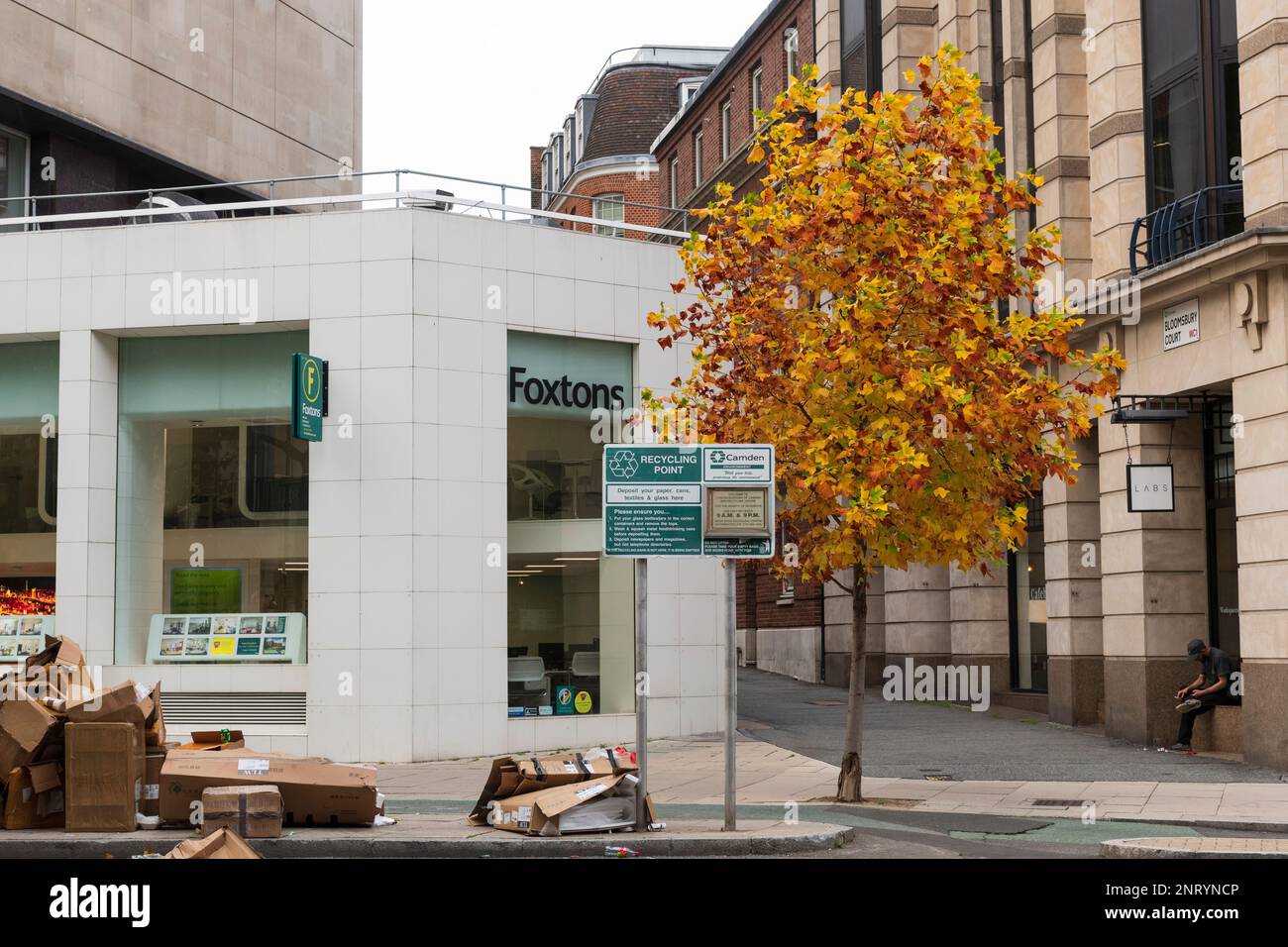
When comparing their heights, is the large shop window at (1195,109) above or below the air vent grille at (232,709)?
above

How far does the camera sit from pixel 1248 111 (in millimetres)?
18688

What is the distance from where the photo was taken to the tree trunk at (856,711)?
51.3 ft

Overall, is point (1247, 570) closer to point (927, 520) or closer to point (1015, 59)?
point (927, 520)

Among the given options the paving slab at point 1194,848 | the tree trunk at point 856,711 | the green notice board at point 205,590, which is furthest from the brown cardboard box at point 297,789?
the green notice board at point 205,590

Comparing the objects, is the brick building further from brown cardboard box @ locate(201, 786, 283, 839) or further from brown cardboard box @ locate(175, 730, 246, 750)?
brown cardboard box @ locate(201, 786, 283, 839)

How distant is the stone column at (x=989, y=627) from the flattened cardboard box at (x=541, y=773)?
15451mm

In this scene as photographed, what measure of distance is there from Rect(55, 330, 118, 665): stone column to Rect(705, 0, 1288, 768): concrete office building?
559 inches

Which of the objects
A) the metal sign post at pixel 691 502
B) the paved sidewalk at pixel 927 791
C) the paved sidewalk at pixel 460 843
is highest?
the metal sign post at pixel 691 502

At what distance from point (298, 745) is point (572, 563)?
471cm

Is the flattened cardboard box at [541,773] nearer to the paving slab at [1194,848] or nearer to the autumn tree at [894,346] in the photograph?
the autumn tree at [894,346]

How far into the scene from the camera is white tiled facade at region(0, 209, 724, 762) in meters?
20.4

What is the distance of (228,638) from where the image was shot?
69.9 feet

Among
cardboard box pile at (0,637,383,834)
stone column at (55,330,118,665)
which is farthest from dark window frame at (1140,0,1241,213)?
stone column at (55,330,118,665)
